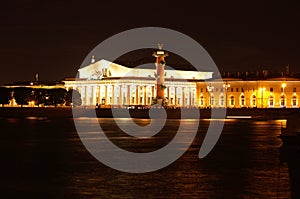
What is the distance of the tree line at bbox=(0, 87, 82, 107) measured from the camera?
105 meters

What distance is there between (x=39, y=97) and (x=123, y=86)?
17.9m

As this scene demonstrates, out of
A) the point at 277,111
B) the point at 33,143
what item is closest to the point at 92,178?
the point at 33,143

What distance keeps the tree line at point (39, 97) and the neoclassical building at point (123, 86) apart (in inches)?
305

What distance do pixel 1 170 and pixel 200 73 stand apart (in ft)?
417

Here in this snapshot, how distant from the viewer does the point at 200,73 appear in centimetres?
14088

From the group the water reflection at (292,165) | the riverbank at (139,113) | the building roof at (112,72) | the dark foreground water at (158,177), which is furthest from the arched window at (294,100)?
the dark foreground water at (158,177)

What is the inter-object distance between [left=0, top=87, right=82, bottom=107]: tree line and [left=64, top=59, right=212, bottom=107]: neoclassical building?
25.4ft

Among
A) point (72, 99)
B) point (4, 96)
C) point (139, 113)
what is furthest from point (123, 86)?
point (139, 113)

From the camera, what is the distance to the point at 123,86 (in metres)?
117

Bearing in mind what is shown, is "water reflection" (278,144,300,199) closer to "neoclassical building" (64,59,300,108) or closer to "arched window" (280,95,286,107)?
"neoclassical building" (64,59,300,108)

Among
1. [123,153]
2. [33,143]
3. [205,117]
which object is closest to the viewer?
[123,153]

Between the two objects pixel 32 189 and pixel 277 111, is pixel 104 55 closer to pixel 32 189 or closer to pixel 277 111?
pixel 277 111

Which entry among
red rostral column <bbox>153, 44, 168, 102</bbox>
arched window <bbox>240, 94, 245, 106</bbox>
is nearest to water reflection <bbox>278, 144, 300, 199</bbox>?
red rostral column <bbox>153, 44, 168, 102</bbox>

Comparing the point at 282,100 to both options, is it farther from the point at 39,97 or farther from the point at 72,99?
the point at 39,97
